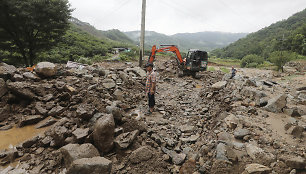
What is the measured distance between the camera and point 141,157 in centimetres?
234

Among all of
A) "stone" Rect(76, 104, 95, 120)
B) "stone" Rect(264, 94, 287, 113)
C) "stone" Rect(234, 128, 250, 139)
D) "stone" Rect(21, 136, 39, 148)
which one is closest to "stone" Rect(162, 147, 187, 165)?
"stone" Rect(234, 128, 250, 139)

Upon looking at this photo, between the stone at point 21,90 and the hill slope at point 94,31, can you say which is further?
the hill slope at point 94,31

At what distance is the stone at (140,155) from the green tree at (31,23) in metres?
10.2

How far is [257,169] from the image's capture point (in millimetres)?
2012

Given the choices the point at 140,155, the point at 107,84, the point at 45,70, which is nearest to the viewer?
the point at 140,155

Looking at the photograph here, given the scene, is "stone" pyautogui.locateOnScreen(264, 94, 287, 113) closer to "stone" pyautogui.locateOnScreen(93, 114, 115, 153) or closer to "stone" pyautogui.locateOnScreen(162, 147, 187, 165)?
"stone" pyautogui.locateOnScreen(162, 147, 187, 165)

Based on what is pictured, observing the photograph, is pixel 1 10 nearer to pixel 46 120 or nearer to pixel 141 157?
pixel 46 120

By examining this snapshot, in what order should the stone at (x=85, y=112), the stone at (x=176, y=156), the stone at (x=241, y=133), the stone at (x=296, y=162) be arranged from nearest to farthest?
the stone at (x=296, y=162)
the stone at (x=176, y=156)
the stone at (x=241, y=133)
the stone at (x=85, y=112)

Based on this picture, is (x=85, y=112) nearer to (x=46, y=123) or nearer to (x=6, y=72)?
(x=46, y=123)

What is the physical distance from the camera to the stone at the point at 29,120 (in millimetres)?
2820

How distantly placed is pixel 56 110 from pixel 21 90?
977 mm

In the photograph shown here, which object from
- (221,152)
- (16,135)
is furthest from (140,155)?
(16,135)

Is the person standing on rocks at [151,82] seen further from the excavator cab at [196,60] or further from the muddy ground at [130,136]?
the excavator cab at [196,60]

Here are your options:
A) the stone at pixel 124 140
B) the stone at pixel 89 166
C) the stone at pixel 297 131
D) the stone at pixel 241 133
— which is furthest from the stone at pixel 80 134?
Result: the stone at pixel 297 131
